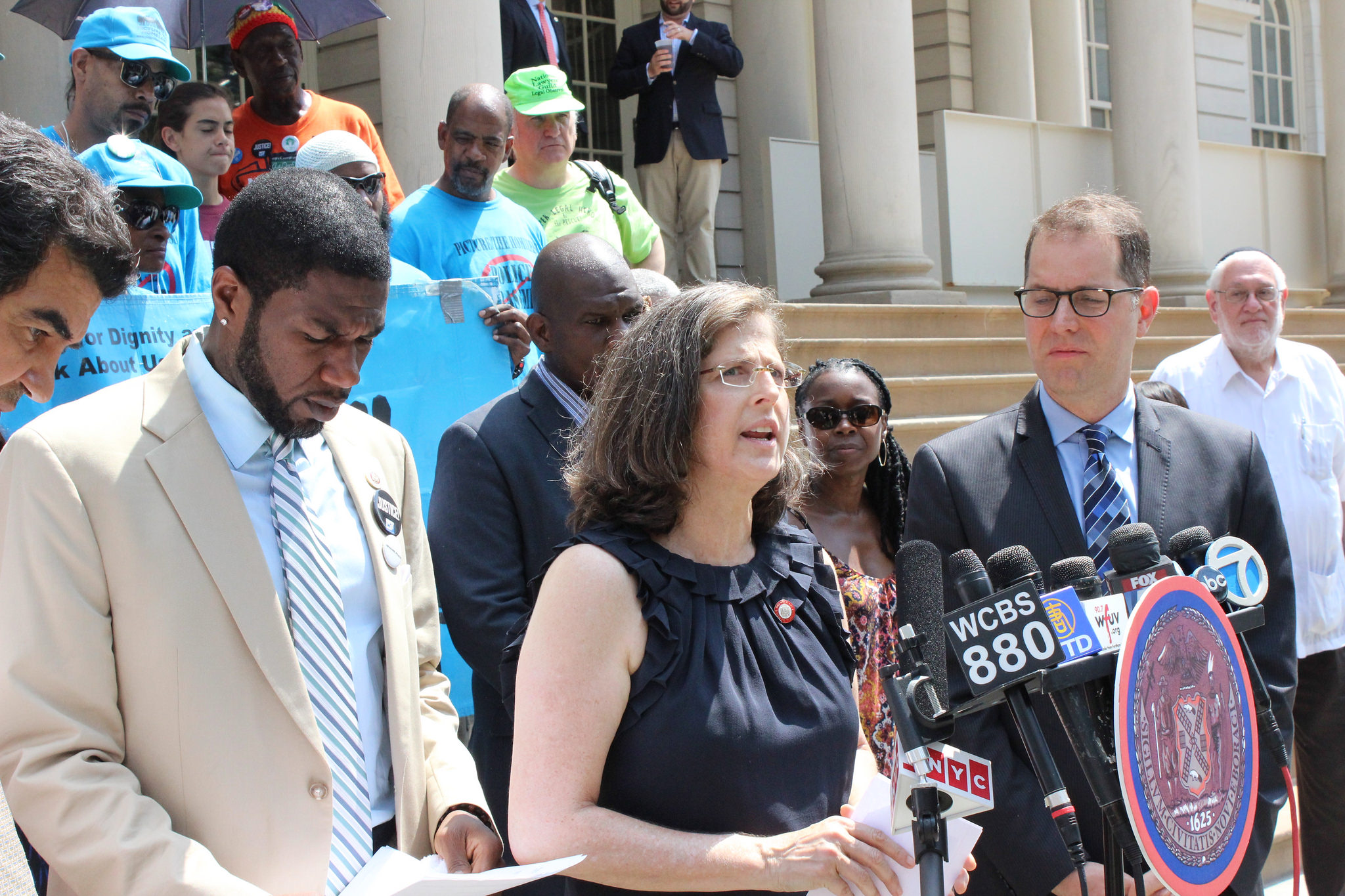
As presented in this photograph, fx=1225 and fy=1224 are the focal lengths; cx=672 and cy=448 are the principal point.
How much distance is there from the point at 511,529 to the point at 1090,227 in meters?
1.58

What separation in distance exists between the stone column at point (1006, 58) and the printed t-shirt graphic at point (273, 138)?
11.0 metres

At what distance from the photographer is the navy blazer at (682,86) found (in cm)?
932

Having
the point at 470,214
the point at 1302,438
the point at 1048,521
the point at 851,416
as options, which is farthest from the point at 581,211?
the point at 1048,521

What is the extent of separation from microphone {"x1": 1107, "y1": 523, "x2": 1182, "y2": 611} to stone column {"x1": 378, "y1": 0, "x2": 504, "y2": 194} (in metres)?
6.00

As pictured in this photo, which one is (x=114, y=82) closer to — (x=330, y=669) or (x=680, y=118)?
(x=330, y=669)

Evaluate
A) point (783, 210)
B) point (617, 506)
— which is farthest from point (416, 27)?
point (617, 506)

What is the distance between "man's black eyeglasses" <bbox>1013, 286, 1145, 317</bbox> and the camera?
108 inches

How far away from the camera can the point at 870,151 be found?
1000cm

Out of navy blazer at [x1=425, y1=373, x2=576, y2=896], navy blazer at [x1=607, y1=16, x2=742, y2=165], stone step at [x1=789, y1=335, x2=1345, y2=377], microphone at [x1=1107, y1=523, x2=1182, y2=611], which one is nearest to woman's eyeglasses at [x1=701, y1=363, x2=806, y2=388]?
microphone at [x1=1107, y1=523, x2=1182, y2=611]

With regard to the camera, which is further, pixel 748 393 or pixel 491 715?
pixel 491 715

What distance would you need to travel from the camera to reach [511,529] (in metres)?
3.17

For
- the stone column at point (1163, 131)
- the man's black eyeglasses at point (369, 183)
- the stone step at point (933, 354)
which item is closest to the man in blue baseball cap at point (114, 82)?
the man's black eyeglasses at point (369, 183)

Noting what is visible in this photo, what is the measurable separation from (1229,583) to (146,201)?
3.51m

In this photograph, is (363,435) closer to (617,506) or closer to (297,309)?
(297,309)
